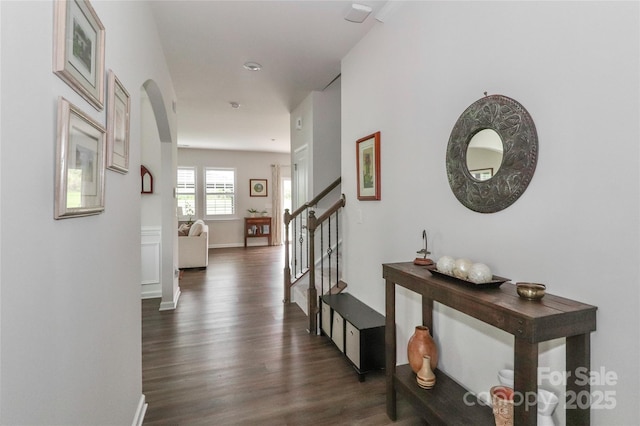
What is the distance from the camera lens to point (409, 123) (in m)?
2.17

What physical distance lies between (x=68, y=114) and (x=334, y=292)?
9.17 feet

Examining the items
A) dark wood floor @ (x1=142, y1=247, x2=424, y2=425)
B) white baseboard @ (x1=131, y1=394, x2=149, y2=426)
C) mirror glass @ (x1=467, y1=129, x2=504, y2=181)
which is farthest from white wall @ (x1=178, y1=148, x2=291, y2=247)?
mirror glass @ (x1=467, y1=129, x2=504, y2=181)

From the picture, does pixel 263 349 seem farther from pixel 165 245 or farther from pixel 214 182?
pixel 214 182

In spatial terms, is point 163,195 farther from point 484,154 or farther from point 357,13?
point 484,154

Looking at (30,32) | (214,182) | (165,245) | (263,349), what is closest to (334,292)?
(263,349)

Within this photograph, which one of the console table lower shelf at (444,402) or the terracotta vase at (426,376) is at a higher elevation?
the terracotta vase at (426,376)

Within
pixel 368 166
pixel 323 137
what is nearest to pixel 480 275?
pixel 368 166

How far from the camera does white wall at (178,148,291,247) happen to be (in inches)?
349

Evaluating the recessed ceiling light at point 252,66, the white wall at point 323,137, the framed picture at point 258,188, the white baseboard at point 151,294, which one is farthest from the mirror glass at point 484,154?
the framed picture at point 258,188

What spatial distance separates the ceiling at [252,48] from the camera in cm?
232

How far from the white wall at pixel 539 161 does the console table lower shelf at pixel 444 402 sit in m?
0.08

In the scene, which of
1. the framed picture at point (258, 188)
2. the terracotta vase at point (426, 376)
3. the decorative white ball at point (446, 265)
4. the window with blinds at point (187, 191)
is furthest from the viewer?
the framed picture at point (258, 188)

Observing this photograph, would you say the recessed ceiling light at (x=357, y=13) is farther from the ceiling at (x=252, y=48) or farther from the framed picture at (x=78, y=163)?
the framed picture at (x=78, y=163)

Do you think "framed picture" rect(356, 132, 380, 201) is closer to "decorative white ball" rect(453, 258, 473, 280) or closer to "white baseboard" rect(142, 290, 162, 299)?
"decorative white ball" rect(453, 258, 473, 280)
